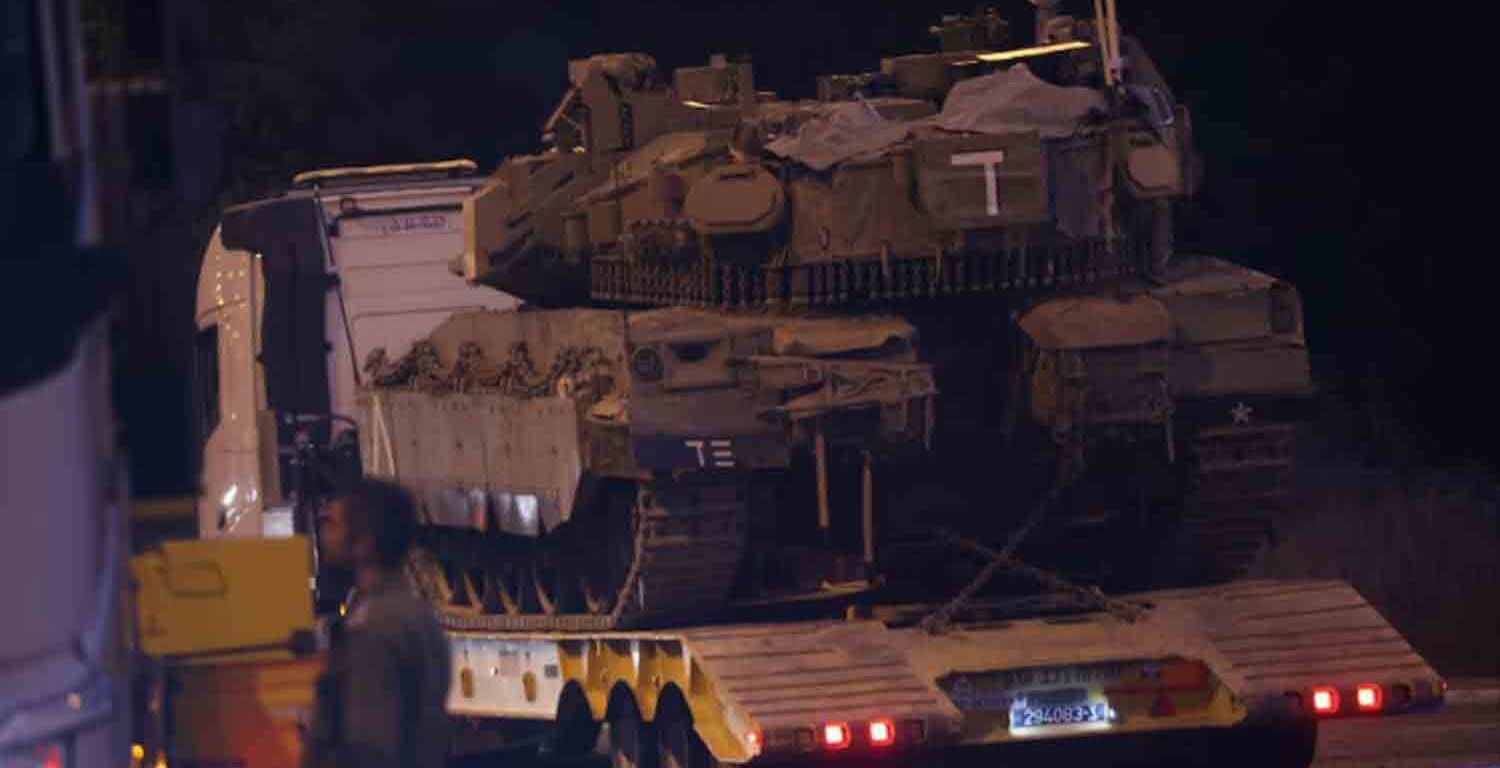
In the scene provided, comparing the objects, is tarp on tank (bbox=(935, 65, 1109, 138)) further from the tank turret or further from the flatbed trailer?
the flatbed trailer

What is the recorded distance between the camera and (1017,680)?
1209cm

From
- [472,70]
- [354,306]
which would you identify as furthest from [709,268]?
[472,70]

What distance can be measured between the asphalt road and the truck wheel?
333cm

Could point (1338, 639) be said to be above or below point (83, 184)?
below

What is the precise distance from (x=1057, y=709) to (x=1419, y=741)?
3600 millimetres

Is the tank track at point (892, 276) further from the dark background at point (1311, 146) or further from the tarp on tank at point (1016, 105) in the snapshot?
the dark background at point (1311, 146)

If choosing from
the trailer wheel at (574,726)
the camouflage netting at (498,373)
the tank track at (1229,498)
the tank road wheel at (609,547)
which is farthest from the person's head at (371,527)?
the trailer wheel at (574,726)

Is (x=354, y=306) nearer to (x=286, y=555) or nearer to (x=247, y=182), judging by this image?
(x=286, y=555)

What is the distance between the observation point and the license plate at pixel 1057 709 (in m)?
12.1

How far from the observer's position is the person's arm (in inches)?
320

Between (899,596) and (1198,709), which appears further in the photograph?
(899,596)

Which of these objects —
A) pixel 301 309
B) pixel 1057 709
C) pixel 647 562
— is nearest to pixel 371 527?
pixel 647 562

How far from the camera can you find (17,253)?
6.88 metres

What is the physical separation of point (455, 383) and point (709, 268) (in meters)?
2.16
